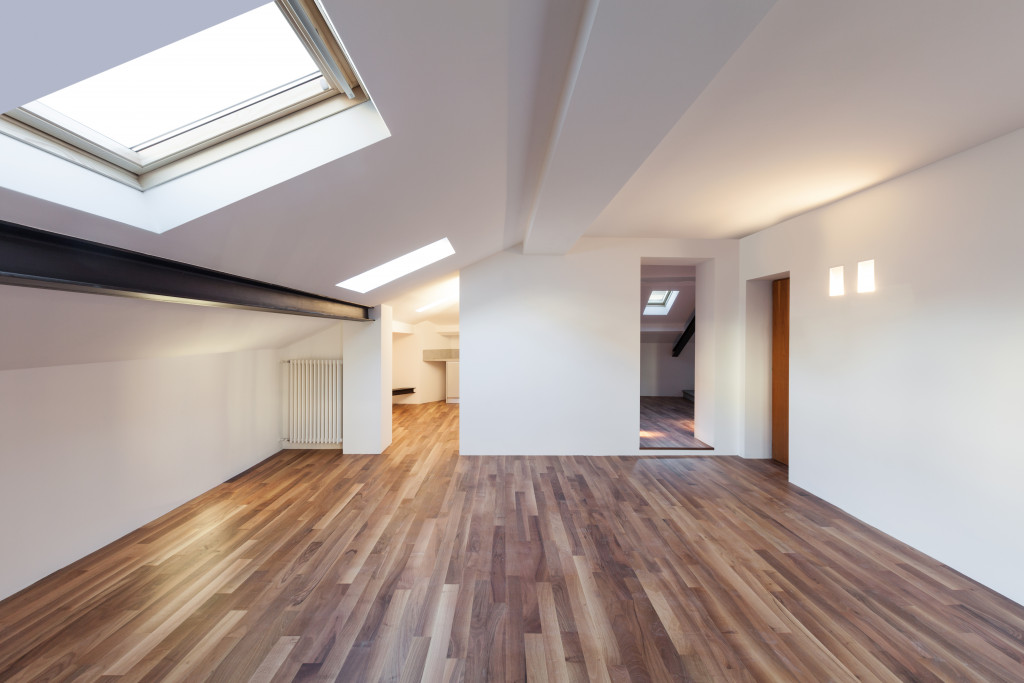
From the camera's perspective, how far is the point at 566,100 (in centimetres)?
173

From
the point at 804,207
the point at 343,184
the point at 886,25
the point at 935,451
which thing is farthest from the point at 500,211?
the point at 935,451

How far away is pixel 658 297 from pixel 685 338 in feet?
4.08

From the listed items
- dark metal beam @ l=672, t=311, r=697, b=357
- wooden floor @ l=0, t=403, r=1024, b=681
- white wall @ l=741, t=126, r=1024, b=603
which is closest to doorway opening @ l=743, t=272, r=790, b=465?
white wall @ l=741, t=126, r=1024, b=603

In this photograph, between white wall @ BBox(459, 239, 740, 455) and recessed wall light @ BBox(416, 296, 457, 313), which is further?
recessed wall light @ BBox(416, 296, 457, 313)

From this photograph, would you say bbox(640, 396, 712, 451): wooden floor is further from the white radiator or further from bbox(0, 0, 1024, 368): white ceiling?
the white radiator

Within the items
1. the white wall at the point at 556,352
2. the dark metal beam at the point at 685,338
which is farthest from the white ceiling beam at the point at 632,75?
the dark metal beam at the point at 685,338

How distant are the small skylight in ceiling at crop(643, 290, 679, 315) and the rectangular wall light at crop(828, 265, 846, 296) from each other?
484 centimetres

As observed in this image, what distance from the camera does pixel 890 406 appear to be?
322 cm

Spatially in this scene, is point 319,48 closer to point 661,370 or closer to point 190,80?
point 190,80

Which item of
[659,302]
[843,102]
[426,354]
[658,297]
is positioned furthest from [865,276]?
[426,354]

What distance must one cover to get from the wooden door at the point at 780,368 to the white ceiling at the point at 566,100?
6.13ft

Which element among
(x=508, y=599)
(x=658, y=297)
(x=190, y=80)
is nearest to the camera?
(x=190, y=80)

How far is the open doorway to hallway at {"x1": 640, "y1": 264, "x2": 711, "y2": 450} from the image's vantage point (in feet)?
23.0

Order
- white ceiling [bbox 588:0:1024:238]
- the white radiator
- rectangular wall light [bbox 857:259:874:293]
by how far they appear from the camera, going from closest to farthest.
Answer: white ceiling [bbox 588:0:1024:238], rectangular wall light [bbox 857:259:874:293], the white radiator
